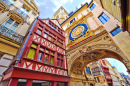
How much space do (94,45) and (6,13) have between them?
10395 mm

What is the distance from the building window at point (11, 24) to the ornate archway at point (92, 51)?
7.30 metres

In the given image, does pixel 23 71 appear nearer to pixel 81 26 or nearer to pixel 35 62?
pixel 35 62

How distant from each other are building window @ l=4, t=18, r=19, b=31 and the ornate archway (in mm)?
7304

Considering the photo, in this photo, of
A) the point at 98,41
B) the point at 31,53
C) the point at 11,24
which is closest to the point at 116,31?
the point at 98,41

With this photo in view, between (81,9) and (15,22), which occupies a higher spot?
(81,9)

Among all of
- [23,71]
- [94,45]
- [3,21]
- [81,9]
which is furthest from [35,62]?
[81,9]

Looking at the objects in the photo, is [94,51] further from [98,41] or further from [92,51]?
[98,41]

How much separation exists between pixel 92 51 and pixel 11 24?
31.4 ft

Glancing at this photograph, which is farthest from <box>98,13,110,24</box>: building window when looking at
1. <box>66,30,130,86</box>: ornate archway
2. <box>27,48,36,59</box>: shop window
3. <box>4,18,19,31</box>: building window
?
<box>4,18,19,31</box>: building window

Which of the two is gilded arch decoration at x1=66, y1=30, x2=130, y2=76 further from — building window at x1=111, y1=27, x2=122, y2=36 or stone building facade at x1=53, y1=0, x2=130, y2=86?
building window at x1=111, y1=27, x2=122, y2=36

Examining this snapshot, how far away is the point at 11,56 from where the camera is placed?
5391 mm

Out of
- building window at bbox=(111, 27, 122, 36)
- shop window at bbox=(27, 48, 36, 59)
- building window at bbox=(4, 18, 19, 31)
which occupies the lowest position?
shop window at bbox=(27, 48, 36, 59)

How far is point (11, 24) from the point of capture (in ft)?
22.3

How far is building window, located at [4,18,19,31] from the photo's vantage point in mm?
6410
